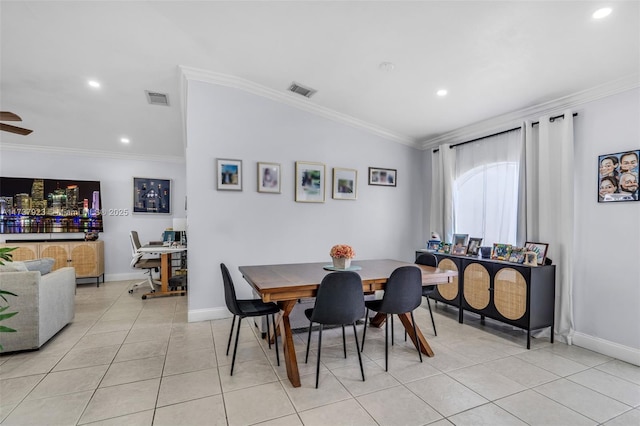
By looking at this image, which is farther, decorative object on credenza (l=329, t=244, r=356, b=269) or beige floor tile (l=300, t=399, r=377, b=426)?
decorative object on credenza (l=329, t=244, r=356, b=269)

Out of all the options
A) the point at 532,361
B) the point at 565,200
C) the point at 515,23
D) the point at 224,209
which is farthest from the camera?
the point at 224,209

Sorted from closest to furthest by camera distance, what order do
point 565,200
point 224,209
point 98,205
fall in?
1. point 565,200
2. point 224,209
3. point 98,205

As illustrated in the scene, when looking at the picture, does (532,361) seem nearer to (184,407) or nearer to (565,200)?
(565,200)

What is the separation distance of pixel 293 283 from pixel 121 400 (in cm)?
142

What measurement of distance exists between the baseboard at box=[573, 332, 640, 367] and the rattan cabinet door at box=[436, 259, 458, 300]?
4.09 feet

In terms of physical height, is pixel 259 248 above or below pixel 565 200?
below

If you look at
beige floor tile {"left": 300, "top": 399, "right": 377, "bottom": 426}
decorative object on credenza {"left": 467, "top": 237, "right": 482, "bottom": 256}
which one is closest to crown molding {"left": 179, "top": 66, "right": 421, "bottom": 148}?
decorative object on credenza {"left": 467, "top": 237, "right": 482, "bottom": 256}

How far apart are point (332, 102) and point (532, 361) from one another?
12.1 feet

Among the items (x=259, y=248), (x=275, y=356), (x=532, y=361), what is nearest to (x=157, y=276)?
(x=259, y=248)

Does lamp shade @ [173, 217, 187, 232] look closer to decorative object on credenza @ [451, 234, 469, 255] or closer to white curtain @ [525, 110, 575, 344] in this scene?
decorative object on credenza @ [451, 234, 469, 255]

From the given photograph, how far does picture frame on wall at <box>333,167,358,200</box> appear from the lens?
15.5 feet

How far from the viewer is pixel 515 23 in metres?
2.38

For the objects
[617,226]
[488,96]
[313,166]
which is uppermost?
[488,96]

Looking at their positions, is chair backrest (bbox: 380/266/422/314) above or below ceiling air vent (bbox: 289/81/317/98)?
below
